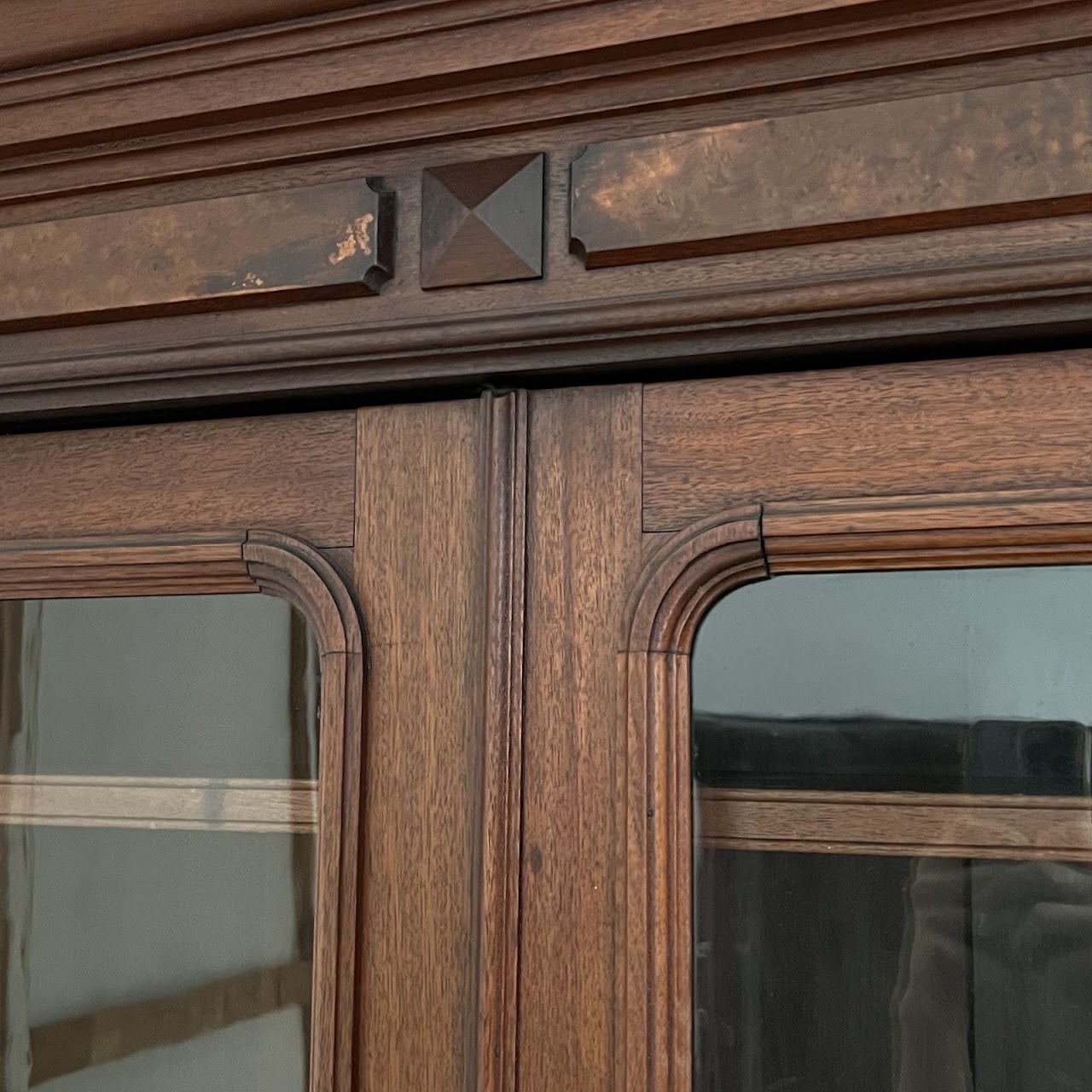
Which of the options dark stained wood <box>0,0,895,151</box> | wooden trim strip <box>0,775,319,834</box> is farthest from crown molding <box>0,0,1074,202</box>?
wooden trim strip <box>0,775,319,834</box>

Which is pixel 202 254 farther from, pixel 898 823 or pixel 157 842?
pixel 898 823

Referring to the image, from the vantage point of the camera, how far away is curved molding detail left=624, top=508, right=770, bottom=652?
75cm

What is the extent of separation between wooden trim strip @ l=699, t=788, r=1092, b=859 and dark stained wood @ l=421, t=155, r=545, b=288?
32 centimetres

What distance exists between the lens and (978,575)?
2.35 feet

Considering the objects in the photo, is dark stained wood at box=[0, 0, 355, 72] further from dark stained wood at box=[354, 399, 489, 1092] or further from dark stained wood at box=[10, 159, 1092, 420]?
dark stained wood at box=[354, 399, 489, 1092]

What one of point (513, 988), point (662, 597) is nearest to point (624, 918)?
point (513, 988)

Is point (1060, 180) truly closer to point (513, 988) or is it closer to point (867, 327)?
point (867, 327)

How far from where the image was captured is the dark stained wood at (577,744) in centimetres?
73

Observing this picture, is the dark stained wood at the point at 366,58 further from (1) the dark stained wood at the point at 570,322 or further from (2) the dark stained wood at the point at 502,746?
(2) the dark stained wood at the point at 502,746

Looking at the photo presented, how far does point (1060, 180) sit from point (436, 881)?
50cm

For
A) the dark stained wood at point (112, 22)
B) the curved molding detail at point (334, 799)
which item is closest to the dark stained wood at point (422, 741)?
the curved molding detail at point (334, 799)

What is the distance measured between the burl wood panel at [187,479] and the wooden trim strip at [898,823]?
29cm

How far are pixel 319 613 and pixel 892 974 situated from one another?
0.39 meters

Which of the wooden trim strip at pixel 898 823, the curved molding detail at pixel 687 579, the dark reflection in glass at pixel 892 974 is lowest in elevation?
the dark reflection in glass at pixel 892 974
